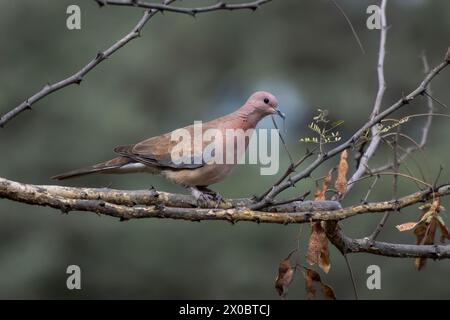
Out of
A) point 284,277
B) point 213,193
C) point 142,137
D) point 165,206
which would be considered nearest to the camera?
point 165,206

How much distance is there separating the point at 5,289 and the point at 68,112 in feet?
10.5

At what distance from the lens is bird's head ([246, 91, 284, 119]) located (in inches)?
231

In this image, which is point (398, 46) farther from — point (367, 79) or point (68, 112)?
point (68, 112)

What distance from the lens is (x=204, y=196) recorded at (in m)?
5.36

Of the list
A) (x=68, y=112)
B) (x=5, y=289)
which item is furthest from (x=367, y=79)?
(x=5, y=289)

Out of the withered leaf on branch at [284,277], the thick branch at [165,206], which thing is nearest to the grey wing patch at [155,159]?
the thick branch at [165,206]

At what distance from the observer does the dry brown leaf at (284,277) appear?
13.9 feet

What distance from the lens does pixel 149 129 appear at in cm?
1521

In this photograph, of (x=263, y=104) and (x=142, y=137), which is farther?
(x=142, y=137)

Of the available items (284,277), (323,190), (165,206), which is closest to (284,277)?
(284,277)

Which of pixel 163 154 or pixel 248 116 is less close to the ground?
pixel 248 116

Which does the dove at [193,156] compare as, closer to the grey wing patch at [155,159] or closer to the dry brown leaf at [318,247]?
the grey wing patch at [155,159]

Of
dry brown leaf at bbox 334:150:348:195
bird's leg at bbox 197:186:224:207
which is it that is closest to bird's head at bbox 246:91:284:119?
bird's leg at bbox 197:186:224:207

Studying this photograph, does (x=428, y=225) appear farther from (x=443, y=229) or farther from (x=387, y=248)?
(x=387, y=248)
